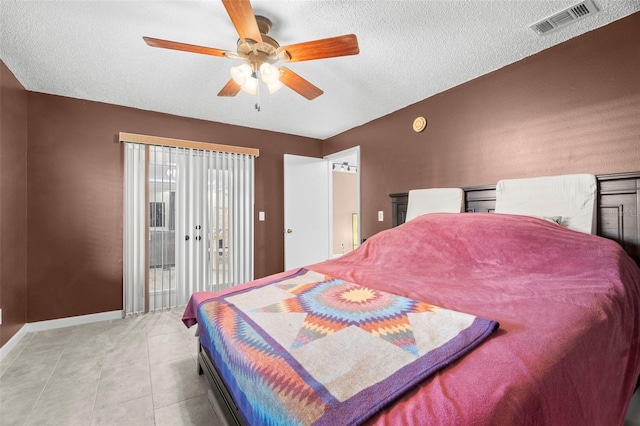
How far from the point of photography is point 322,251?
4676mm

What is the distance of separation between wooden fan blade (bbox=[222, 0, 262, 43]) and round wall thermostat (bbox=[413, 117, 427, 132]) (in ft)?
6.91

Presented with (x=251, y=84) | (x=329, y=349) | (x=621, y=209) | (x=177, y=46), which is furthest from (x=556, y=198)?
(x=177, y=46)

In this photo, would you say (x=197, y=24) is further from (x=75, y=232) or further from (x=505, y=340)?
(x=75, y=232)

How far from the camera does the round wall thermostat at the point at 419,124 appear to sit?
3162 millimetres

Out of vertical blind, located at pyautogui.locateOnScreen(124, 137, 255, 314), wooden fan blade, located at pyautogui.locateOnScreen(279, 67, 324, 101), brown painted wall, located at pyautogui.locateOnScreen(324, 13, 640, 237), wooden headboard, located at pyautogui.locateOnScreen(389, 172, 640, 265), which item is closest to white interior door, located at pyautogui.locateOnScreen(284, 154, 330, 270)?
vertical blind, located at pyautogui.locateOnScreen(124, 137, 255, 314)

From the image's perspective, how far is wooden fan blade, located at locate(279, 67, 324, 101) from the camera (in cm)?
202

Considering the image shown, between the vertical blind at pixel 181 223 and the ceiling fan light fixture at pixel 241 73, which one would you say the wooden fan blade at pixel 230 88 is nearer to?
the ceiling fan light fixture at pixel 241 73

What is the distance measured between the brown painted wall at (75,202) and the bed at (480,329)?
6.84 feet

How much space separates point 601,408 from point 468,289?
0.66 m

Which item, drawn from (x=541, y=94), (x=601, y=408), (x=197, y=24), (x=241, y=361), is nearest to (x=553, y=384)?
(x=601, y=408)

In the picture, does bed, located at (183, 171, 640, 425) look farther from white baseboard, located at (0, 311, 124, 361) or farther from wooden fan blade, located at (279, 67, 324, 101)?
white baseboard, located at (0, 311, 124, 361)

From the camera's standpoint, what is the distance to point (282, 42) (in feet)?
6.96

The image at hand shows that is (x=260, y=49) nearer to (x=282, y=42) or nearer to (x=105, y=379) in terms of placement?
(x=282, y=42)

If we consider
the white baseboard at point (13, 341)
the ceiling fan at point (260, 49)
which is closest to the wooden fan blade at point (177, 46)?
the ceiling fan at point (260, 49)
